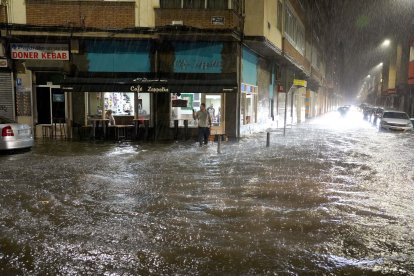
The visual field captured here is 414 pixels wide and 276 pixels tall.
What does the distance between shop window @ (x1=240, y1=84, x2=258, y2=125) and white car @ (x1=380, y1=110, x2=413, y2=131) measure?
33.4ft

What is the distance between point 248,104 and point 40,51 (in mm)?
10636

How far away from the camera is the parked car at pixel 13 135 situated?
13.7 meters

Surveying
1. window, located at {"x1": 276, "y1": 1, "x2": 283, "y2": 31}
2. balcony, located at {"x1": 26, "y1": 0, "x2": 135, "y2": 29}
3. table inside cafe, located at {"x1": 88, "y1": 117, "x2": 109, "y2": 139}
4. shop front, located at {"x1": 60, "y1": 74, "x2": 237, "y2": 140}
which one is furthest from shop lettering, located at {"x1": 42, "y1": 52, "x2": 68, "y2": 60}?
window, located at {"x1": 276, "y1": 1, "x2": 283, "y2": 31}

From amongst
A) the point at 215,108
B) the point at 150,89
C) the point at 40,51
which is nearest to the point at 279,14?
the point at 215,108

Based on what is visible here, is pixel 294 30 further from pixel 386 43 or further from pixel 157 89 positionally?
pixel 386 43

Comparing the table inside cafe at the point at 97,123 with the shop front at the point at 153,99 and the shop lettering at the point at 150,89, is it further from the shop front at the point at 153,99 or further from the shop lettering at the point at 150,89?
the shop lettering at the point at 150,89

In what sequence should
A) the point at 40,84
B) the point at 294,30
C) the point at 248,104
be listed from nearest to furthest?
the point at 40,84
the point at 248,104
the point at 294,30

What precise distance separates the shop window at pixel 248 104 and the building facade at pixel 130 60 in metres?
0.45

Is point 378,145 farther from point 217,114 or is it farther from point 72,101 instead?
point 72,101

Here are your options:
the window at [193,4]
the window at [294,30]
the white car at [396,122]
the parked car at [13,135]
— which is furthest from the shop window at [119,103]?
the white car at [396,122]

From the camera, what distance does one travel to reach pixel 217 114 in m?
20.2

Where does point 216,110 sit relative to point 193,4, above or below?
below

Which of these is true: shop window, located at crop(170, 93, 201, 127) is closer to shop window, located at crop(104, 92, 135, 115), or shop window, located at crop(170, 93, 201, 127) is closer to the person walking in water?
shop window, located at crop(104, 92, 135, 115)

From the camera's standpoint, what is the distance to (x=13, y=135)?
1398 centimetres
